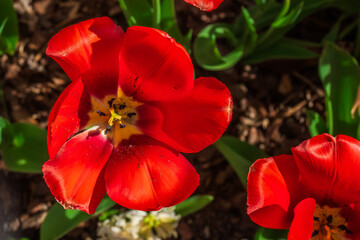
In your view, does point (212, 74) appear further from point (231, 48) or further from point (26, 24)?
point (26, 24)

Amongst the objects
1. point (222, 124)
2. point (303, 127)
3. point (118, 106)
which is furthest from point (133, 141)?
point (303, 127)

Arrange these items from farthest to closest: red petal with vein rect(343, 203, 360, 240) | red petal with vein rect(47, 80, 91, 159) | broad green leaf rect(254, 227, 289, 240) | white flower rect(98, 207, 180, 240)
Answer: white flower rect(98, 207, 180, 240)
broad green leaf rect(254, 227, 289, 240)
red petal with vein rect(343, 203, 360, 240)
red petal with vein rect(47, 80, 91, 159)

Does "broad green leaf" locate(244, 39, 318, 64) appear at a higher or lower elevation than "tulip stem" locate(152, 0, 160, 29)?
lower

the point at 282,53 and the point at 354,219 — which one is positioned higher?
the point at 282,53

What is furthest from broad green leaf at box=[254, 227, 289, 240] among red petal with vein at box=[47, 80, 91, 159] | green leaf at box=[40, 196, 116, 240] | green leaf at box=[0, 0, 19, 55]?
green leaf at box=[0, 0, 19, 55]

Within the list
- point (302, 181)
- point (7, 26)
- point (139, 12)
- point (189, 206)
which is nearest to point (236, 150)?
point (189, 206)

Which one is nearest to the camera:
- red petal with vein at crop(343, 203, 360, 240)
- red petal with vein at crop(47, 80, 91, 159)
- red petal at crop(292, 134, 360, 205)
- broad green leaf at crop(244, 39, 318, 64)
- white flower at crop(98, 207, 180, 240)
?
red petal with vein at crop(47, 80, 91, 159)

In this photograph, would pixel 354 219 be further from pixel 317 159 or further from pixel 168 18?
pixel 168 18

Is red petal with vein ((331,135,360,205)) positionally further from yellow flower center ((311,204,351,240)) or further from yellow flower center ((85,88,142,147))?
yellow flower center ((85,88,142,147))
